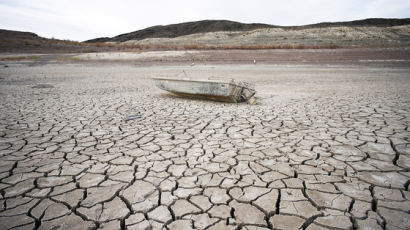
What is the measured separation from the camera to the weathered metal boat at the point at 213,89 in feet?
17.0

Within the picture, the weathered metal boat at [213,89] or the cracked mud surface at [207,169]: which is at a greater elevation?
the weathered metal boat at [213,89]

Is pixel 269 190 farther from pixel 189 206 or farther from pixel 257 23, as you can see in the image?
pixel 257 23

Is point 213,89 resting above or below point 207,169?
above

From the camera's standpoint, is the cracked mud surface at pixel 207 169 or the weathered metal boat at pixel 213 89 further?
the weathered metal boat at pixel 213 89

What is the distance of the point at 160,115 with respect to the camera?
4516 millimetres

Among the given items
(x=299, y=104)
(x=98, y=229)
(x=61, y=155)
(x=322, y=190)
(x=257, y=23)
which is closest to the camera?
(x=98, y=229)

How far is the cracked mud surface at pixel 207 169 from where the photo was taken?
171cm

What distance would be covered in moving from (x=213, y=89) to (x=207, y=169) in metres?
3.12

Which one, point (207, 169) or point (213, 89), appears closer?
point (207, 169)

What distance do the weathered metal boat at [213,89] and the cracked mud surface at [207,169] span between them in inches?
30.6

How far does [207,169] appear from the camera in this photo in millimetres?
2406

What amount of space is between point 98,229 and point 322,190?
1.93 meters

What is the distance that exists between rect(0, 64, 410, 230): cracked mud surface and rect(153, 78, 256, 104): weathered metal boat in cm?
78

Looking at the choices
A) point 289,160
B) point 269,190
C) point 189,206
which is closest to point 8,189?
point 189,206
